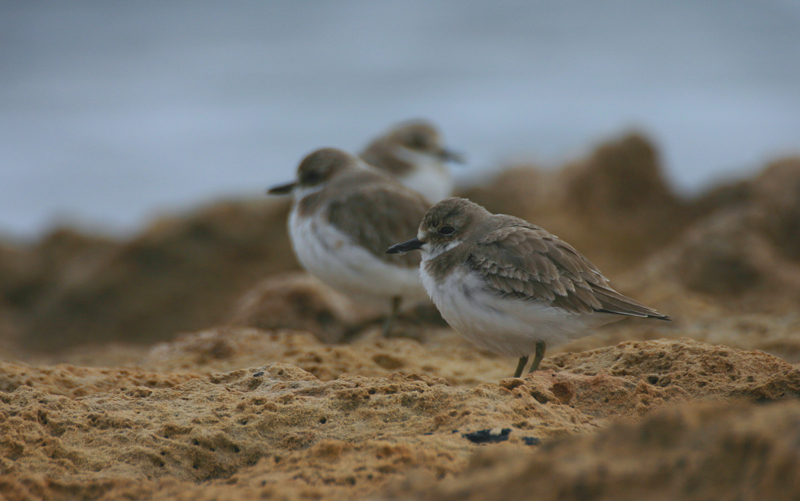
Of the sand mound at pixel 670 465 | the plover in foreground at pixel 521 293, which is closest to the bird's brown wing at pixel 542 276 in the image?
the plover in foreground at pixel 521 293

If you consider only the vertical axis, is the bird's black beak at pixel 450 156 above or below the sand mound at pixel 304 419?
above

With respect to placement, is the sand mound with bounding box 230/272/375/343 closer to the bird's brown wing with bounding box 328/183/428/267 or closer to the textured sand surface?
the textured sand surface

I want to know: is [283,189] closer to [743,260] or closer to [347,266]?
[347,266]

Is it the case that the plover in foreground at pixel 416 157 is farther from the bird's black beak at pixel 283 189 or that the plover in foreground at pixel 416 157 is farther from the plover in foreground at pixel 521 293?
the plover in foreground at pixel 521 293

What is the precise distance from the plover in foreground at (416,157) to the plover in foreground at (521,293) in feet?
16.4

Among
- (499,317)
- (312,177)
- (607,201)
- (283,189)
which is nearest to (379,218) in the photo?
(312,177)

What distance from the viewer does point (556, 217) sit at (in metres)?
13.1

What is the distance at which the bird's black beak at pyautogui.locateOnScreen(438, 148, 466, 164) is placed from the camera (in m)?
10.4

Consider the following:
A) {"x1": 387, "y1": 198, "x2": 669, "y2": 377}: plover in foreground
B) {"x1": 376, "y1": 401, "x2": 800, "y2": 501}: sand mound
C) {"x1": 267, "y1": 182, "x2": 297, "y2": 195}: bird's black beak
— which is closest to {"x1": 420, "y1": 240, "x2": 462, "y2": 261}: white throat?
{"x1": 387, "y1": 198, "x2": 669, "y2": 377}: plover in foreground

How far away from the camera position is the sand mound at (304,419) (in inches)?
112

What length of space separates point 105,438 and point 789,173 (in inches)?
437

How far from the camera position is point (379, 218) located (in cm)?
658

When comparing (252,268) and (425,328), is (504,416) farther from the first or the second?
(252,268)

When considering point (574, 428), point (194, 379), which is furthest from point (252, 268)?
point (574, 428)
